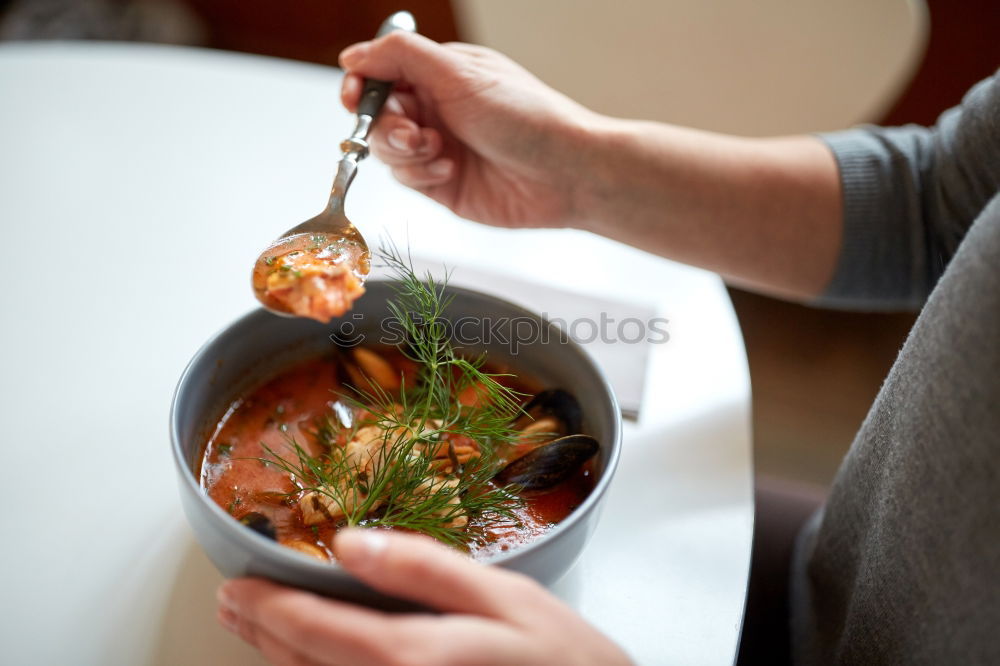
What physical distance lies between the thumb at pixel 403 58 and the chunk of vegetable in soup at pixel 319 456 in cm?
37

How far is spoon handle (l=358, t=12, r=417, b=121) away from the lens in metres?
0.93

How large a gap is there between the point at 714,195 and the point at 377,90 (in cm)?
43

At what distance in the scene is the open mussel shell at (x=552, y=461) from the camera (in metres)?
0.66

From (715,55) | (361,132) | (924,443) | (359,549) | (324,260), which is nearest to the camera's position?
(359,549)

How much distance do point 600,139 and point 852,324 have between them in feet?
4.92

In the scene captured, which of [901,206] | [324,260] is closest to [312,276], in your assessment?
[324,260]

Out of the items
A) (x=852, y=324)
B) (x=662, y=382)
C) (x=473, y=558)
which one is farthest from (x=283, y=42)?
(x=473, y=558)

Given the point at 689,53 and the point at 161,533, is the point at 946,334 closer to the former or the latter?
the point at 161,533

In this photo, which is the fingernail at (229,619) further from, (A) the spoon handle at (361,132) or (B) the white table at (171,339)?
(A) the spoon handle at (361,132)

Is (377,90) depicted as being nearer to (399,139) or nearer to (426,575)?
(399,139)

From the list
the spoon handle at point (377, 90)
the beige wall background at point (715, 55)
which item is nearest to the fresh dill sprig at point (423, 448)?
the spoon handle at point (377, 90)

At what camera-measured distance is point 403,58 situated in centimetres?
96

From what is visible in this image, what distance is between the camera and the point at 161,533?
0.71m

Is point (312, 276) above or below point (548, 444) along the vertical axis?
above
